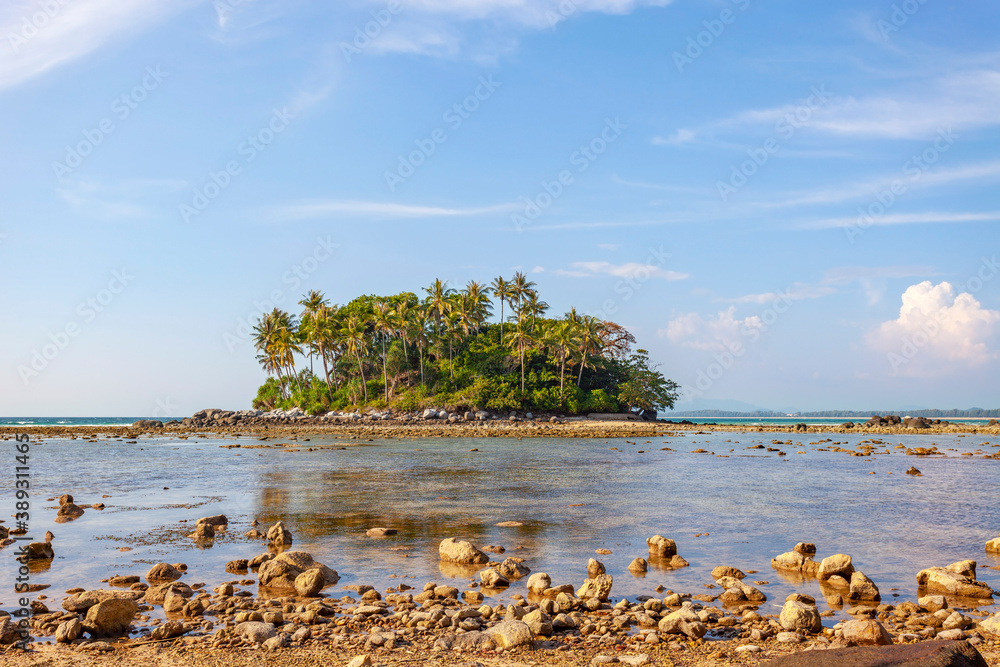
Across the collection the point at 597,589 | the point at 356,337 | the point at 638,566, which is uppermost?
the point at 356,337

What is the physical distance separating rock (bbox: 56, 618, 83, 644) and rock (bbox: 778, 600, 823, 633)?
893 centimetres

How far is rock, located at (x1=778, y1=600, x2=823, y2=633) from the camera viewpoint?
8266mm

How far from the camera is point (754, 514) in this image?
1855 cm

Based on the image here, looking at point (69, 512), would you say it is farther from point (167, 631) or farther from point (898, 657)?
point (898, 657)

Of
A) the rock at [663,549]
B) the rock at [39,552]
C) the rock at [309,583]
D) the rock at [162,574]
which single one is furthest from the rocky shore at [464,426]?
the rock at [309,583]

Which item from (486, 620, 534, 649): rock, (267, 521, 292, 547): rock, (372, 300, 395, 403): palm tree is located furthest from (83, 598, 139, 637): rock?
(372, 300, 395, 403): palm tree

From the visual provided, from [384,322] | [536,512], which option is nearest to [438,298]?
[384,322]

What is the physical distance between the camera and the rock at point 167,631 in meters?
8.16

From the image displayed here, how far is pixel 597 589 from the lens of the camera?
976cm

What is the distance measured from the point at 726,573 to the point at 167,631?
861cm

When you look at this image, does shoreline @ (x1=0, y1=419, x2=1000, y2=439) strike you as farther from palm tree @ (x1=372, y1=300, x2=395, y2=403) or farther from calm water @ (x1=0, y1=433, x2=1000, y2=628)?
calm water @ (x1=0, y1=433, x2=1000, y2=628)

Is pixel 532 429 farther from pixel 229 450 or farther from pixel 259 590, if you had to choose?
pixel 259 590

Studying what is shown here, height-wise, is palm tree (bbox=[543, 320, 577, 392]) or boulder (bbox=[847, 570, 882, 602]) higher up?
palm tree (bbox=[543, 320, 577, 392])

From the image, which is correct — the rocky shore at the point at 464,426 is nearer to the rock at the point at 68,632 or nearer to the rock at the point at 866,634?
the rock at the point at 68,632
